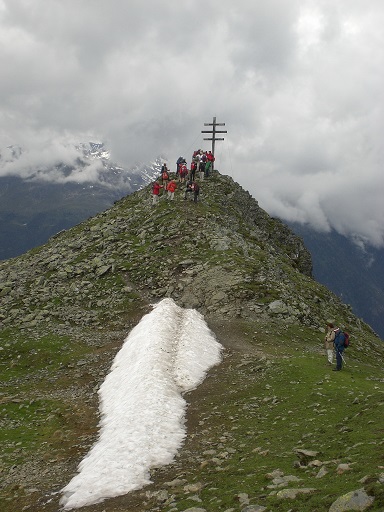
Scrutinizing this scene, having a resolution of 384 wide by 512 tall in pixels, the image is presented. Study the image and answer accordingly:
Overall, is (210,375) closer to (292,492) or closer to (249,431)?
(249,431)

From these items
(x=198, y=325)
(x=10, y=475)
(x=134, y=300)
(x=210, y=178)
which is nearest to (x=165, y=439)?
(x=10, y=475)

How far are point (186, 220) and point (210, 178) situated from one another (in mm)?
22041

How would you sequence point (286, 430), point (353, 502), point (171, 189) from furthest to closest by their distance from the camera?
point (171, 189)
point (286, 430)
point (353, 502)

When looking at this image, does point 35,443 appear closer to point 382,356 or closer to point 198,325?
point 198,325

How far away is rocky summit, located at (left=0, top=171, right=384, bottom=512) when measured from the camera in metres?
12.8

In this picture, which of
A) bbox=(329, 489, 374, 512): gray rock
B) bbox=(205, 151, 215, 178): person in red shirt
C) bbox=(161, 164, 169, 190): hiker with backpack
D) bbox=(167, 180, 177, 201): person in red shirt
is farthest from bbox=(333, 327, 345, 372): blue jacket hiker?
bbox=(205, 151, 215, 178): person in red shirt

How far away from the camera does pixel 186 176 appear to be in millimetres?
71812

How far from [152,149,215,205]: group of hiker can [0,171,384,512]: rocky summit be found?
191 centimetres

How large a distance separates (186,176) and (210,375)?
162 feet

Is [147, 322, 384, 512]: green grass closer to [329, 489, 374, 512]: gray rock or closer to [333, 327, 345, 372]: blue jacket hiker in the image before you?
[329, 489, 374, 512]: gray rock

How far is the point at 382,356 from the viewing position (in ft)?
133

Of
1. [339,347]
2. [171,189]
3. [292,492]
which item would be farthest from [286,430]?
[171,189]

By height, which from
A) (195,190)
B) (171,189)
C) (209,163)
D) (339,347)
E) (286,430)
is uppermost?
(209,163)

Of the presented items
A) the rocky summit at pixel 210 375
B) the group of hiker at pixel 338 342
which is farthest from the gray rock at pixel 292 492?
the group of hiker at pixel 338 342
